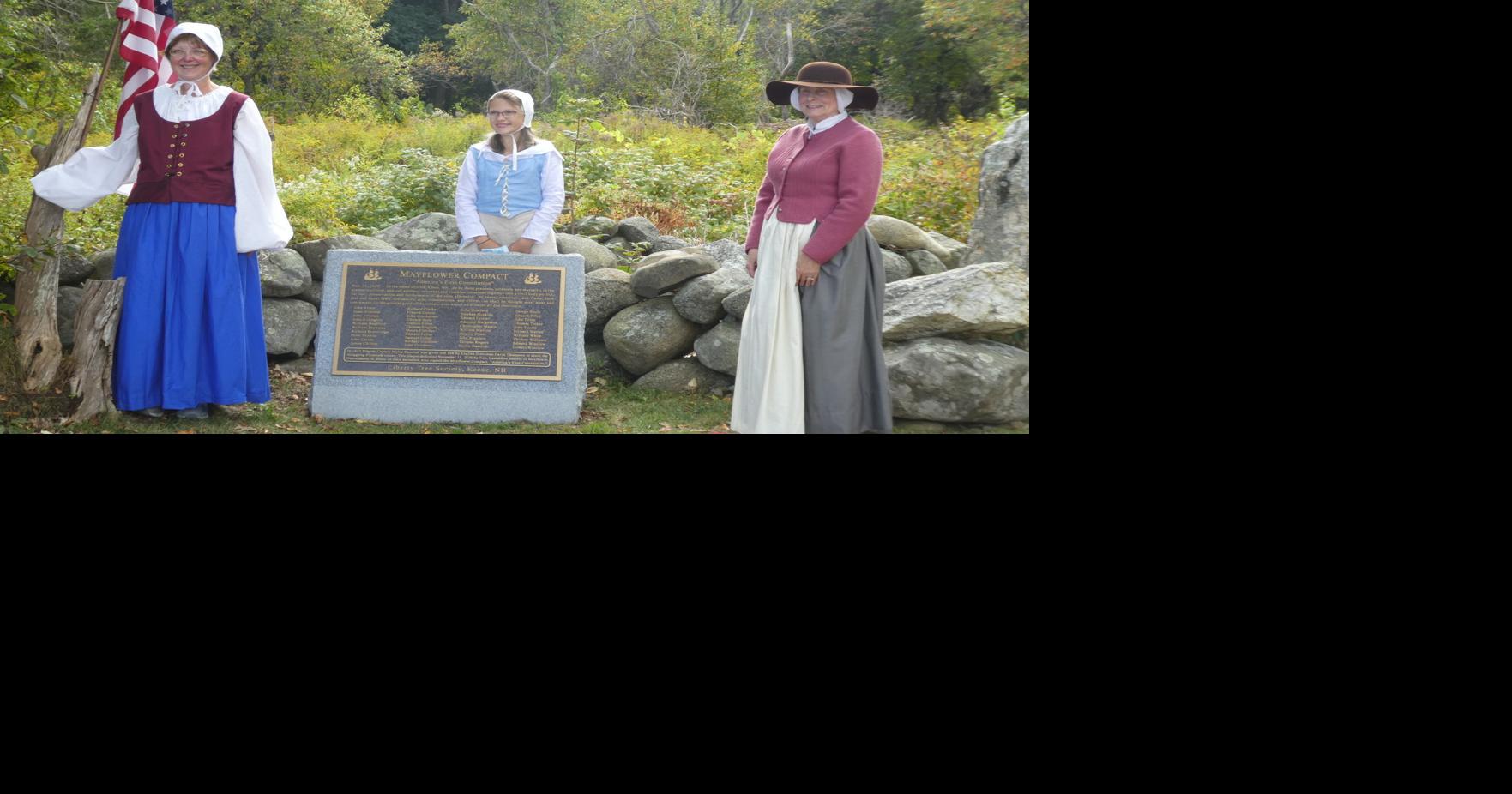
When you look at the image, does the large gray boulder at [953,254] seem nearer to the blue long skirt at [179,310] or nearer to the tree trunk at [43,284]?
the blue long skirt at [179,310]

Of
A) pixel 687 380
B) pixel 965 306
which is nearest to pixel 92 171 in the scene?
pixel 687 380

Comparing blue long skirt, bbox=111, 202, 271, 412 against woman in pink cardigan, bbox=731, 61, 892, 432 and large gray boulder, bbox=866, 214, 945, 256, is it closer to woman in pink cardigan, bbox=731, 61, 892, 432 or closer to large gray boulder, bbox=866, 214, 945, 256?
woman in pink cardigan, bbox=731, 61, 892, 432

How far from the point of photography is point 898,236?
6.82 meters

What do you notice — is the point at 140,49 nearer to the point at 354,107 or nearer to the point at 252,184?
the point at 252,184

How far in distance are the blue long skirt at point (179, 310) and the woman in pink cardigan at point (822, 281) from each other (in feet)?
7.97

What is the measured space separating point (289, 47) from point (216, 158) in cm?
1105

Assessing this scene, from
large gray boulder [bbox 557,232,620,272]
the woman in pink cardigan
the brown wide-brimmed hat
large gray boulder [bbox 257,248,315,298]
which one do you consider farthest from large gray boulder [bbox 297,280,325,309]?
the brown wide-brimmed hat

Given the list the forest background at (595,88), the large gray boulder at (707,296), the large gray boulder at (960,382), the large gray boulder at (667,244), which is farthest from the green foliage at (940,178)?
the large gray boulder at (960,382)

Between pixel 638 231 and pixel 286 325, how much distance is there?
270 cm

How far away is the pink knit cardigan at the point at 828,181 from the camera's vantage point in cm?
470

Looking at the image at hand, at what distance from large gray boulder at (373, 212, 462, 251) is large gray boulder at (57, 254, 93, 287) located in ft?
6.14

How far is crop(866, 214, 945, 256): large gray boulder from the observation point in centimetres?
683

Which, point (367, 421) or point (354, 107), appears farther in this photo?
point (354, 107)

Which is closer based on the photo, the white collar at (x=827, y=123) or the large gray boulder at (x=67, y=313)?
the white collar at (x=827, y=123)
